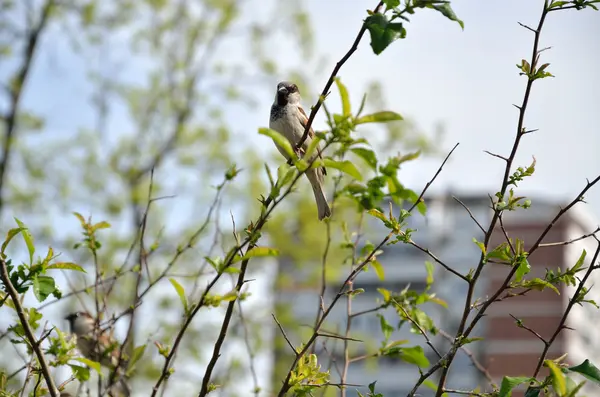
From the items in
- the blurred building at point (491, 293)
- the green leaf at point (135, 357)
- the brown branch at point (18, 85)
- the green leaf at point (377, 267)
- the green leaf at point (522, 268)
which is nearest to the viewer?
the green leaf at point (522, 268)

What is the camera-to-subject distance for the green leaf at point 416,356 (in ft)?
6.13

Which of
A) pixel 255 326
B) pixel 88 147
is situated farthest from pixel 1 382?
pixel 255 326

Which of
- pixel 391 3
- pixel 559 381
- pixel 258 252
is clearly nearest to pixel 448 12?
Result: pixel 391 3

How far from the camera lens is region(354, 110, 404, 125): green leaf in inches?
54.4

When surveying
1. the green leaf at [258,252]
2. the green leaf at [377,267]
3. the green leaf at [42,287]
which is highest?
the green leaf at [377,267]

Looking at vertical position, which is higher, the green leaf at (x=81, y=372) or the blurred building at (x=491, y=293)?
the blurred building at (x=491, y=293)

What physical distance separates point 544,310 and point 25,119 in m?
28.8

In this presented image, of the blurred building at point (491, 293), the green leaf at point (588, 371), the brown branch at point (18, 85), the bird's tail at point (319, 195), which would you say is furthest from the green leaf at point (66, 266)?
the blurred building at point (491, 293)

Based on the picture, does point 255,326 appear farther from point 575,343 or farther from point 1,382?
point 575,343

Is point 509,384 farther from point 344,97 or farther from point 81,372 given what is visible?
point 81,372

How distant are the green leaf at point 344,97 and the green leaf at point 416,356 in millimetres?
672

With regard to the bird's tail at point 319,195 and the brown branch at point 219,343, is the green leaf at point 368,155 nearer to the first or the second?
the brown branch at point 219,343

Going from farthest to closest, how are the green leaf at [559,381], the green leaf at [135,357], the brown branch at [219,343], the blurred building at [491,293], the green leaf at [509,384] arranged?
1. the blurred building at [491,293]
2. the green leaf at [135,357]
3. the brown branch at [219,343]
4. the green leaf at [509,384]
5. the green leaf at [559,381]

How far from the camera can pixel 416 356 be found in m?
1.92
